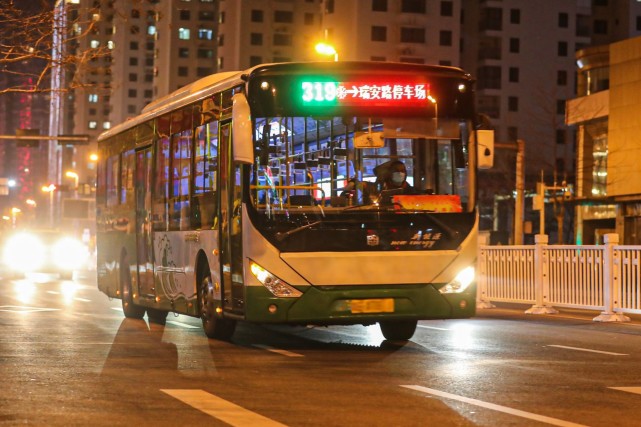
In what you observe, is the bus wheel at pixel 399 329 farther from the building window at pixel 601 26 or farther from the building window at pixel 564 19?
the building window at pixel 601 26

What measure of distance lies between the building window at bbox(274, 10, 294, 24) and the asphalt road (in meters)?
124

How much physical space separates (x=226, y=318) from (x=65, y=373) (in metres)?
4.48

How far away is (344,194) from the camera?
571 inches

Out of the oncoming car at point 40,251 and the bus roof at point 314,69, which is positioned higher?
the bus roof at point 314,69

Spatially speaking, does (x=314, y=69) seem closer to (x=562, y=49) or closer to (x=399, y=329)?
(x=399, y=329)

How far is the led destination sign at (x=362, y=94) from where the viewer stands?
14805 mm

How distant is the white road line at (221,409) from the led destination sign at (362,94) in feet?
17.1

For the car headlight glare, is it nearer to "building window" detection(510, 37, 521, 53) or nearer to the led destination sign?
the led destination sign

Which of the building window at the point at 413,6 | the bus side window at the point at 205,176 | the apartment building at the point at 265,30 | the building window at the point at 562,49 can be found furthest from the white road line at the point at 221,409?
the apartment building at the point at 265,30

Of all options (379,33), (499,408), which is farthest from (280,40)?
(499,408)

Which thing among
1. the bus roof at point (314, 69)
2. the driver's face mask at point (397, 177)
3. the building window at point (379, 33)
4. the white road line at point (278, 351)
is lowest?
the white road line at point (278, 351)

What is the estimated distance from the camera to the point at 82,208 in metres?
52.0

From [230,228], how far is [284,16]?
12878cm

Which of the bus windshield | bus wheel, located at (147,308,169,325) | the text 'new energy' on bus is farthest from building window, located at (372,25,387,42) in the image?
the bus windshield
